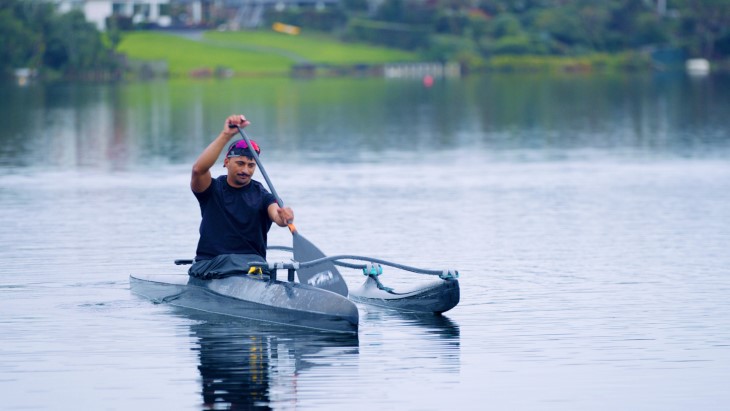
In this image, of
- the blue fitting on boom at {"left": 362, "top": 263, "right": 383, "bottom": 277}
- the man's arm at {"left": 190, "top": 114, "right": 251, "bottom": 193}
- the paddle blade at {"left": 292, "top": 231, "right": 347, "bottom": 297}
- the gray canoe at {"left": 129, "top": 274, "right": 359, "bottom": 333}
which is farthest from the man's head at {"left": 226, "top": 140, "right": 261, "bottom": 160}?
the blue fitting on boom at {"left": 362, "top": 263, "right": 383, "bottom": 277}

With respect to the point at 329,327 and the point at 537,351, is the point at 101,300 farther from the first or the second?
the point at 537,351

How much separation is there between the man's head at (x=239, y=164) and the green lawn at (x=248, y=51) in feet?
381

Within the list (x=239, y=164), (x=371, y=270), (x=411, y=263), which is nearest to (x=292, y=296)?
(x=239, y=164)

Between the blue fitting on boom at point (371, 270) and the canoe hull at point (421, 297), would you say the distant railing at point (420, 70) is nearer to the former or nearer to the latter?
the blue fitting on boom at point (371, 270)

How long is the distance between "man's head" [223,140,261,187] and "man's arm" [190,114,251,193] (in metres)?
0.27

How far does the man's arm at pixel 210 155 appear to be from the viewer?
62.6 feet

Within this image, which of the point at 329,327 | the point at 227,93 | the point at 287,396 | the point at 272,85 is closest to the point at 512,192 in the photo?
the point at 329,327

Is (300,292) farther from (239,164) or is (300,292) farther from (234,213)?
(239,164)

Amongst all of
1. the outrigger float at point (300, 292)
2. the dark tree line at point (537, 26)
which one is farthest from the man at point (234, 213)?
the dark tree line at point (537, 26)

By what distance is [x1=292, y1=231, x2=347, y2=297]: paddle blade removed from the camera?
20.6m

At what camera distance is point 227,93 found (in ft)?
326

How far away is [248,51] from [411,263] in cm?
12182

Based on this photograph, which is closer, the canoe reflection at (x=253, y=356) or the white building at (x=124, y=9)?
the canoe reflection at (x=253, y=356)

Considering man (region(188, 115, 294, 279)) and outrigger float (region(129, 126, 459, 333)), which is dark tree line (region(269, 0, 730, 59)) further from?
man (region(188, 115, 294, 279))
